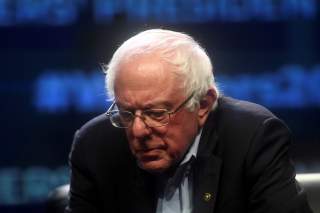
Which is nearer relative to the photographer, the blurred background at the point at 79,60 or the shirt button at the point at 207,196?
the shirt button at the point at 207,196

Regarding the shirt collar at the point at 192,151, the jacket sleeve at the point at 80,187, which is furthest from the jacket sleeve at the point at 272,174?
the jacket sleeve at the point at 80,187

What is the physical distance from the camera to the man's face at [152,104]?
1422mm

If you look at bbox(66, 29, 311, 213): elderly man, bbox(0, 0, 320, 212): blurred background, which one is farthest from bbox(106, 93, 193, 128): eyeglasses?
bbox(0, 0, 320, 212): blurred background

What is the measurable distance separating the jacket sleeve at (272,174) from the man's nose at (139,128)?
0.26 metres

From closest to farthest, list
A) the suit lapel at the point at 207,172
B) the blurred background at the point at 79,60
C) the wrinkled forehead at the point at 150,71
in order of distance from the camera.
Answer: the wrinkled forehead at the point at 150,71, the suit lapel at the point at 207,172, the blurred background at the point at 79,60

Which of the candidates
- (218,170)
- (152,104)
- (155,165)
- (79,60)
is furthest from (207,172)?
(79,60)

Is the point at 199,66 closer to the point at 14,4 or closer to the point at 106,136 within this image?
the point at 106,136

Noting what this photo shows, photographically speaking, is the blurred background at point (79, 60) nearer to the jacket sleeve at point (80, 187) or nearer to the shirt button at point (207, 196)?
the jacket sleeve at point (80, 187)

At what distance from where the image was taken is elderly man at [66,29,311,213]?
144 cm

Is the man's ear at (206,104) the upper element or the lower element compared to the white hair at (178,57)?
lower

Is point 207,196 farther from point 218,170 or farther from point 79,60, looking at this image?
point 79,60

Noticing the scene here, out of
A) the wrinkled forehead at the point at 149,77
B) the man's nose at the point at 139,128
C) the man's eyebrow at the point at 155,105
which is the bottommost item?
the man's nose at the point at 139,128

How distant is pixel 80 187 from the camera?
5.34 feet

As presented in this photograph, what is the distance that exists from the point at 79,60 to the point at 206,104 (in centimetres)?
145
